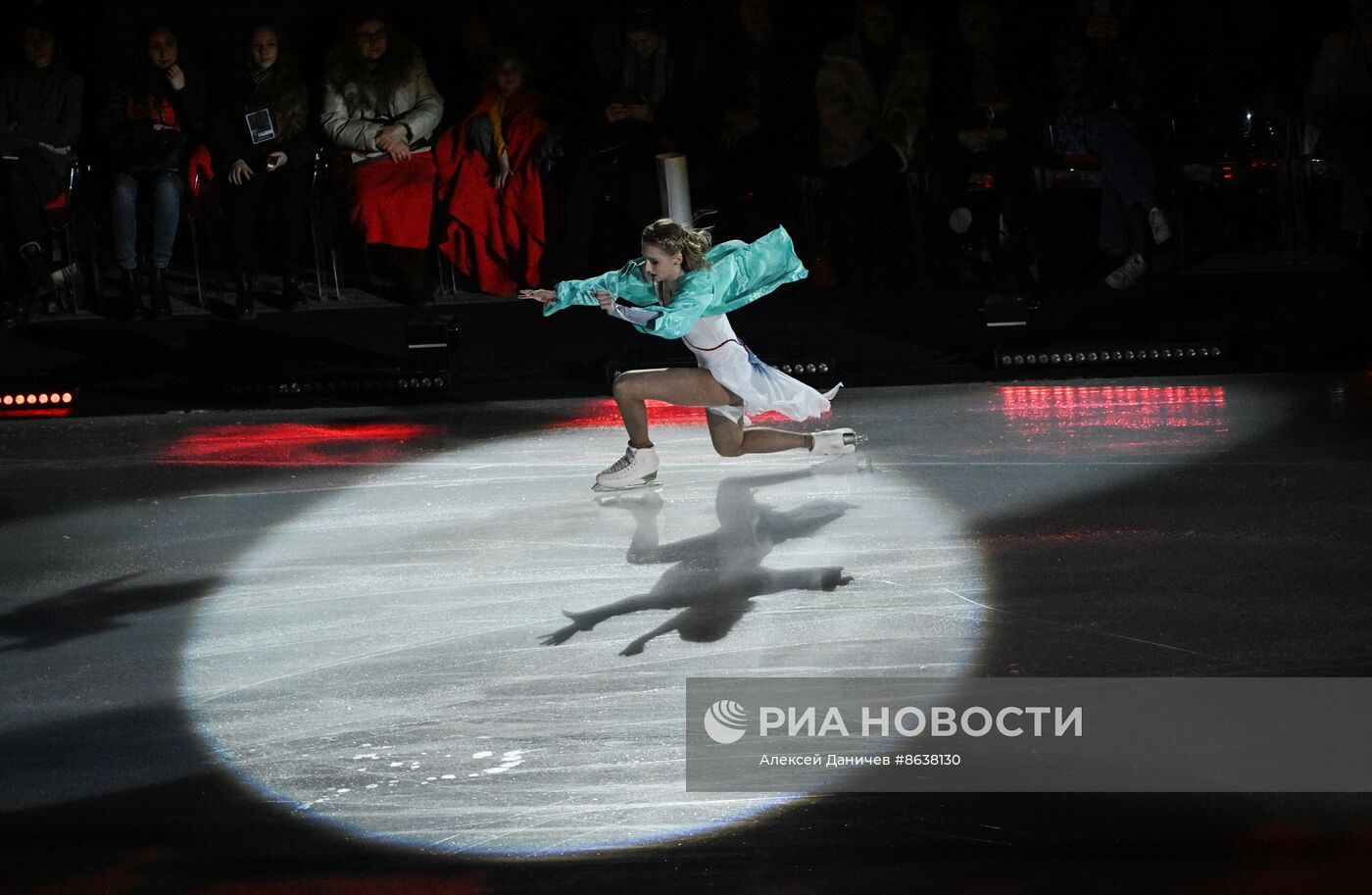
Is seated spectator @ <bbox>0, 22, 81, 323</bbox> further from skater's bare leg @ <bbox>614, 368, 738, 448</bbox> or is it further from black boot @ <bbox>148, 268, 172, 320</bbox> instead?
skater's bare leg @ <bbox>614, 368, 738, 448</bbox>

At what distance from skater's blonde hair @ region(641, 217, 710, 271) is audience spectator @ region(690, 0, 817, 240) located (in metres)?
3.72

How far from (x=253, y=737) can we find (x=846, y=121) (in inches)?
255

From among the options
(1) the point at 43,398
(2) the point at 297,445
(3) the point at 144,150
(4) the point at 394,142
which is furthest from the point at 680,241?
(3) the point at 144,150

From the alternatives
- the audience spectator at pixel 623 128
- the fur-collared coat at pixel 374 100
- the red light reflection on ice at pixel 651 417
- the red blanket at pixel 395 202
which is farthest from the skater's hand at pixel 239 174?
the red light reflection on ice at pixel 651 417

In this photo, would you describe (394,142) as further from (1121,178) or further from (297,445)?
(1121,178)

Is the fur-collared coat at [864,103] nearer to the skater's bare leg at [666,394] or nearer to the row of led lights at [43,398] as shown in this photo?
the skater's bare leg at [666,394]

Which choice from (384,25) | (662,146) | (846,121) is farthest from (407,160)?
(846,121)

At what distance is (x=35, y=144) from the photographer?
9.66m

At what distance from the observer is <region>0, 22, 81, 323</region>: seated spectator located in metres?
9.59

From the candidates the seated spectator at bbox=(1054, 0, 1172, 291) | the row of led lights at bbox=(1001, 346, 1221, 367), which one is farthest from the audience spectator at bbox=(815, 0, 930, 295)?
the row of led lights at bbox=(1001, 346, 1221, 367)

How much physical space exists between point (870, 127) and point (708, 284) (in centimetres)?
388

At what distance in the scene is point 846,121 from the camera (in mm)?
9641

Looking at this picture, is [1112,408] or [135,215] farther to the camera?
[135,215]

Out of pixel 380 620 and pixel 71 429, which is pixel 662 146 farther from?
pixel 380 620
